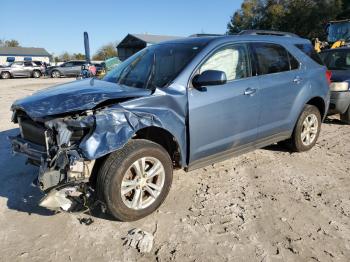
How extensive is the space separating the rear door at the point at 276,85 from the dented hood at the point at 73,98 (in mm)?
1747

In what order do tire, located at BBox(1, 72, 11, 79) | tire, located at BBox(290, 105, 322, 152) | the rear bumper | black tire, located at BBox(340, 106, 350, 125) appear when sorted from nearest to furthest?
tire, located at BBox(290, 105, 322, 152) → the rear bumper → black tire, located at BBox(340, 106, 350, 125) → tire, located at BBox(1, 72, 11, 79)

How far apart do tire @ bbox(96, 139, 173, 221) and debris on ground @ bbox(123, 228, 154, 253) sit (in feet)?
0.79

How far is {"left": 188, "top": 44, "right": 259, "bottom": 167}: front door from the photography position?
390 cm

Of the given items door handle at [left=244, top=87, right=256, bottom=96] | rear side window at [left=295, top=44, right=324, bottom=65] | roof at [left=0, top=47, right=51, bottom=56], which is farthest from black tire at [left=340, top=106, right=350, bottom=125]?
roof at [left=0, top=47, right=51, bottom=56]

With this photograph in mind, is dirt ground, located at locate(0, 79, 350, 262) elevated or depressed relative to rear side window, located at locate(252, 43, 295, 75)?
depressed

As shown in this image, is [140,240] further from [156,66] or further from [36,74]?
[36,74]

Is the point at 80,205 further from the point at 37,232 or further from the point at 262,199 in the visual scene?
the point at 262,199

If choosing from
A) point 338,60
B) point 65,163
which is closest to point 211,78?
point 65,163

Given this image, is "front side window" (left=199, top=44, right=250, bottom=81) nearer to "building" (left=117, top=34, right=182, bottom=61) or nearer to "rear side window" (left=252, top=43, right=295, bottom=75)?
"rear side window" (left=252, top=43, right=295, bottom=75)

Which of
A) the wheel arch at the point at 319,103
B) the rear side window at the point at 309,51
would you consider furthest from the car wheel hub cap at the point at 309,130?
the rear side window at the point at 309,51

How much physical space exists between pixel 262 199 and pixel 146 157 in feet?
4.94

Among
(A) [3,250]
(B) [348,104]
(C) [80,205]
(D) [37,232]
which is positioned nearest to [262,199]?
(C) [80,205]

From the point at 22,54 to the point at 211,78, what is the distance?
71146mm

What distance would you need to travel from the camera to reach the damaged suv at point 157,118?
10.6 ft
